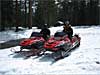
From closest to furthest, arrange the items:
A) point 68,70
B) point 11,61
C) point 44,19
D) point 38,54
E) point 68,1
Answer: point 68,70 < point 11,61 < point 38,54 < point 44,19 < point 68,1

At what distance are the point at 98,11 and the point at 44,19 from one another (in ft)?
38.0

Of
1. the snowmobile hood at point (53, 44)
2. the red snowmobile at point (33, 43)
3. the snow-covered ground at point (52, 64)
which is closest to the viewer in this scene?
the snow-covered ground at point (52, 64)

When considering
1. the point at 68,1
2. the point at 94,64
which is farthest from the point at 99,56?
Answer: the point at 68,1

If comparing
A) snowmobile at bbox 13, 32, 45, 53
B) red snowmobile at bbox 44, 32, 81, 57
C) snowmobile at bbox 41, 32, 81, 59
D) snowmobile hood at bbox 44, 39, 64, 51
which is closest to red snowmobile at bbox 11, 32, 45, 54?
snowmobile at bbox 13, 32, 45, 53

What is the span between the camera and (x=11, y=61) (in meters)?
13.3

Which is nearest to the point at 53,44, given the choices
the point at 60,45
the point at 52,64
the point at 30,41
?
the point at 60,45

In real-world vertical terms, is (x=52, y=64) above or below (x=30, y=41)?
below

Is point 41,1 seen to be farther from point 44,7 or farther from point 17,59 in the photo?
point 17,59

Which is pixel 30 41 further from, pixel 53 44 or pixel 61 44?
pixel 61 44

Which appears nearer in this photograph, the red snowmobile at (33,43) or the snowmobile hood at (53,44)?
the snowmobile hood at (53,44)

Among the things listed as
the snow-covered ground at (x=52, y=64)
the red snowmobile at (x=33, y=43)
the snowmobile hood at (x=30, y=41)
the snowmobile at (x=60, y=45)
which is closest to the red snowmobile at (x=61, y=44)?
the snowmobile at (x=60, y=45)

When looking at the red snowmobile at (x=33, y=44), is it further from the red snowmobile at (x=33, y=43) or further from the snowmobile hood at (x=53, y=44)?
the snowmobile hood at (x=53, y=44)

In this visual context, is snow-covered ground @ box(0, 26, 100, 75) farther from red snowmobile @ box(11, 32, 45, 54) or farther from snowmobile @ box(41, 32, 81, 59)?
red snowmobile @ box(11, 32, 45, 54)

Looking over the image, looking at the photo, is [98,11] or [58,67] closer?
[58,67]
